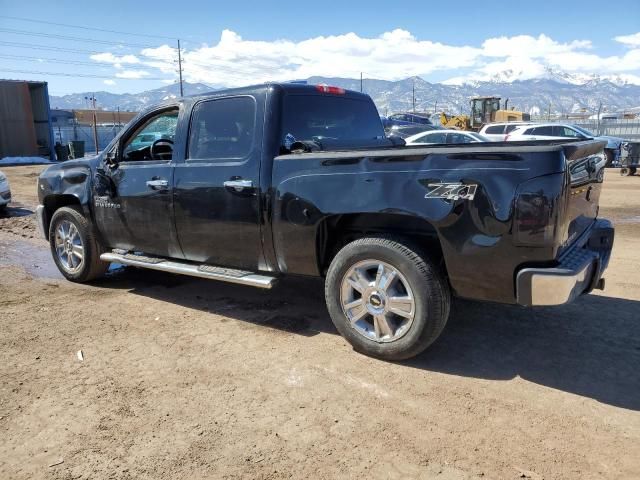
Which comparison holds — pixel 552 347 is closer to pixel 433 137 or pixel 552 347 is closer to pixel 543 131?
pixel 433 137

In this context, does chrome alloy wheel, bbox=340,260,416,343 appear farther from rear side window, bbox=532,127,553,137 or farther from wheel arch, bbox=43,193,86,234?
rear side window, bbox=532,127,553,137

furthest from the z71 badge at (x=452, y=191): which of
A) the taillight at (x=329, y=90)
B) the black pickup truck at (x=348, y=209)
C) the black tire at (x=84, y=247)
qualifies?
the black tire at (x=84, y=247)

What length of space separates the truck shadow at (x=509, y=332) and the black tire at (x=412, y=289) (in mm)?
206

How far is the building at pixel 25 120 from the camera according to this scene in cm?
2909

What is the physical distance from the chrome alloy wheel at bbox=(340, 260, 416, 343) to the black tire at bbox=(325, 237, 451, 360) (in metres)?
0.03

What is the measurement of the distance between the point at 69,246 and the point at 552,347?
198 inches

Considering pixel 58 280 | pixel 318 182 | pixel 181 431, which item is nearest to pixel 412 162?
pixel 318 182

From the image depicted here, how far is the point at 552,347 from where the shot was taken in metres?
3.98

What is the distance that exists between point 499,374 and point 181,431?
2.10 metres

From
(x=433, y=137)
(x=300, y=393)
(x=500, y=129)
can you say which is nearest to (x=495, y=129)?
(x=500, y=129)

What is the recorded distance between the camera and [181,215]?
4695 mm

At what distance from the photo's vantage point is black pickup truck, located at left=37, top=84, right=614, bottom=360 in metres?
3.14

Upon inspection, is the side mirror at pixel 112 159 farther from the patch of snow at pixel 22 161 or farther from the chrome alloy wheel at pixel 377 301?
the patch of snow at pixel 22 161

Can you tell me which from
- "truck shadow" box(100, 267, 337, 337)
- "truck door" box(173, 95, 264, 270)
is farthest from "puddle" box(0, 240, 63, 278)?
"truck door" box(173, 95, 264, 270)
